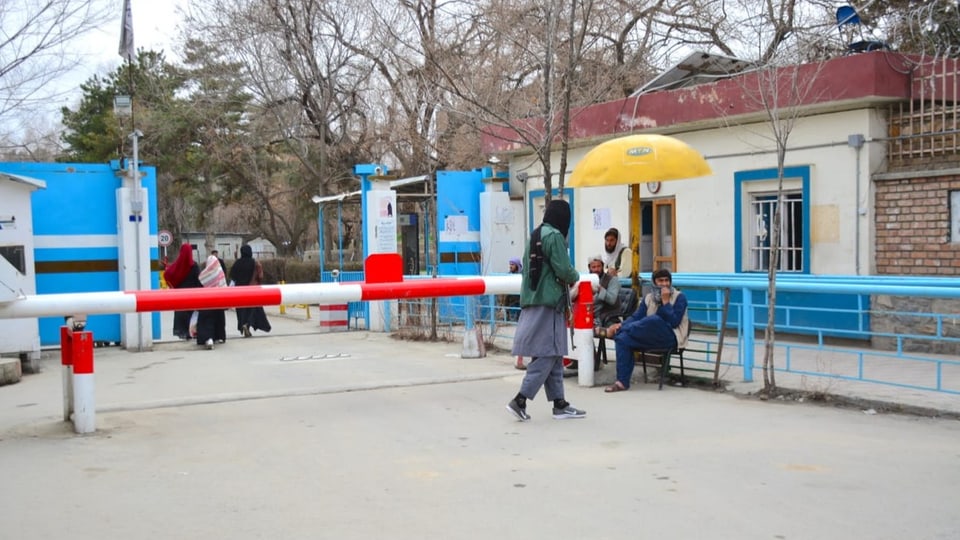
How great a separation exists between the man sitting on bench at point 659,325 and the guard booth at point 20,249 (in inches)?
307

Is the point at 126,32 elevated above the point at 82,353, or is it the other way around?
the point at 126,32

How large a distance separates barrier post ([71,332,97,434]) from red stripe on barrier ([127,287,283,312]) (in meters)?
0.65

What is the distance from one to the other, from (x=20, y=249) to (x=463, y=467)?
29.5 feet

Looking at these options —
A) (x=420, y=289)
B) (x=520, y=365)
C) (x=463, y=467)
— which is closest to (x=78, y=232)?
(x=520, y=365)

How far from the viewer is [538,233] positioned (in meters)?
7.95

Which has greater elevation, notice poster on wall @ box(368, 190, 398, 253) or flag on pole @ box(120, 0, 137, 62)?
flag on pole @ box(120, 0, 137, 62)

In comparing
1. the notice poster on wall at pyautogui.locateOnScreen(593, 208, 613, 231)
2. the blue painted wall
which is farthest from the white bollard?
the blue painted wall

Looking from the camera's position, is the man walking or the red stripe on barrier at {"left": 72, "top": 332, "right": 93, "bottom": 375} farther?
the man walking

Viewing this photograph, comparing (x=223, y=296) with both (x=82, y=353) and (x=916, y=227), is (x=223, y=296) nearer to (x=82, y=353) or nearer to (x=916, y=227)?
(x=82, y=353)

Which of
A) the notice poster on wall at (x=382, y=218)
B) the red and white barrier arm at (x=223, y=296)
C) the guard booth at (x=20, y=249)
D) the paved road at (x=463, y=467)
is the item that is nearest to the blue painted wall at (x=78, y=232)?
the guard booth at (x=20, y=249)

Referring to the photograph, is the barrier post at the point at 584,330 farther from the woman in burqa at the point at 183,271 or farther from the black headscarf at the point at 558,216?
the woman in burqa at the point at 183,271

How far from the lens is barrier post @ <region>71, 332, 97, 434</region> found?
290 inches

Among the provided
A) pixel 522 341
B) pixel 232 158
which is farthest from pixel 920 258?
pixel 232 158

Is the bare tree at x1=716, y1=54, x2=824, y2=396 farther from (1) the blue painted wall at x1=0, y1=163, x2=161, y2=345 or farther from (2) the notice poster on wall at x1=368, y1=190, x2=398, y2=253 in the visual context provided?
(1) the blue painted wall at x1=0, y1=163, x2=161, y2=345
